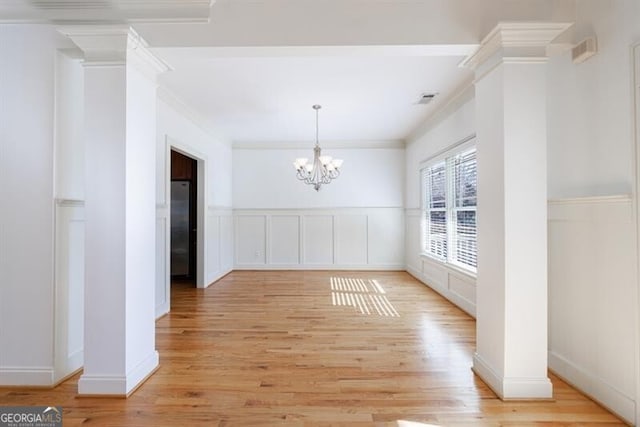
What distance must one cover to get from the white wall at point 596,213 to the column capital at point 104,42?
3.04 m

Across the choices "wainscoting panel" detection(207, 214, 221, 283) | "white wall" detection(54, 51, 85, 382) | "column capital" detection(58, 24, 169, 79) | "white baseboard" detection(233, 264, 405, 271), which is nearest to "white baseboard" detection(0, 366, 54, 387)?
"white wall" detection(54, 51, 85, 382)

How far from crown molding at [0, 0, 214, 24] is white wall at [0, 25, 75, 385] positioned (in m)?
0.10

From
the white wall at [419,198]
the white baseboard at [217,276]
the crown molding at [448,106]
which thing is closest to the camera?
the crown molding at [448,106]

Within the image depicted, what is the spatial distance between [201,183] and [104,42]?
321 centimetres

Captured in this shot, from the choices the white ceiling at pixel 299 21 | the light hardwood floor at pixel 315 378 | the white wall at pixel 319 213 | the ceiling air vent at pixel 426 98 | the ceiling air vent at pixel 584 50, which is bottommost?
the light hardwood floor at pixel 315 378

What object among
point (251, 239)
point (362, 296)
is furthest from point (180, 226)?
point (362, 296)

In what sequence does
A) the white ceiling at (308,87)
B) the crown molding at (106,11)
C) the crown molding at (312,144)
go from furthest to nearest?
the crown molding at (312,144) < the white ceiling at (308,87) < the crown molding at (106,11)

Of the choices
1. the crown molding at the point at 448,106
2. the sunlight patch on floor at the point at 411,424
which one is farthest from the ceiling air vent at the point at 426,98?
the sunlight patch on floor at the point at 411,424

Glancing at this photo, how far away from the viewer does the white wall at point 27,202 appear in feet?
7.41

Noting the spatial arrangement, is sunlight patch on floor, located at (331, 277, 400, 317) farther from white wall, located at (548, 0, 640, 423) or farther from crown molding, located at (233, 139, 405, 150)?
crown molding, located at (233, 139, 405, 150)

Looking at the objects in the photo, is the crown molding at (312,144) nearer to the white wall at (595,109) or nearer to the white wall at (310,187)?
the white wall at (310,187)

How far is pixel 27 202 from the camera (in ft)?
7.45

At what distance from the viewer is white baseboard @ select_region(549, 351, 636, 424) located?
1867 millimetres

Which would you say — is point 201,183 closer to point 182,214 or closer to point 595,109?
point 182,214
